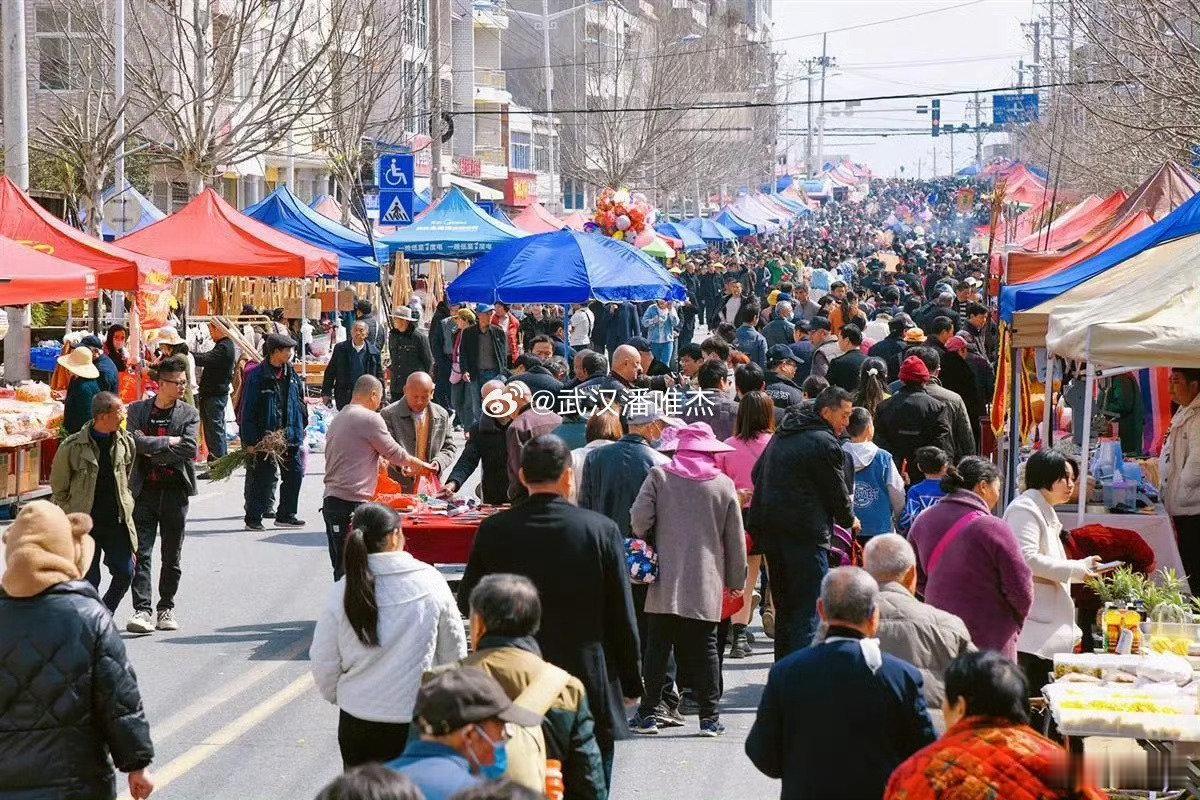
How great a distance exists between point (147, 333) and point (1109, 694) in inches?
628

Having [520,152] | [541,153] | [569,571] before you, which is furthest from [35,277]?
[541,153]

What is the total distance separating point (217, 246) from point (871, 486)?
43.2ft

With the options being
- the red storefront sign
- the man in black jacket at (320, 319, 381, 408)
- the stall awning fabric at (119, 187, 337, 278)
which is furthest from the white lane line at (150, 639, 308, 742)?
the red storefront sign

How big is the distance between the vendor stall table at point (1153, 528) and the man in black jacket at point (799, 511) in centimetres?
203

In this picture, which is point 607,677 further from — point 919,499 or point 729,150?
Answer: point 729,150

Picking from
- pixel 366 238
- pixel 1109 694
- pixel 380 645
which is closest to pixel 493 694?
pixel 380 645

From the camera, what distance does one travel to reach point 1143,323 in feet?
31.0

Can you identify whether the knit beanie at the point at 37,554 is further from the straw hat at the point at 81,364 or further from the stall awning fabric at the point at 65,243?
the stall awning fabric at the point at 65,243

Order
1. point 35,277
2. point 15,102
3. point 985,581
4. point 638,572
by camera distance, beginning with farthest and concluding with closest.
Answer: point 15,102 < point 35,277 < point 638,572 < point 985,581

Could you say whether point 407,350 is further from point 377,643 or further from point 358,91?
point 358,91

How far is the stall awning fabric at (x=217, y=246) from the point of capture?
22.0 meters

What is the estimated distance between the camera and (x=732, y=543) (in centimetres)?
912

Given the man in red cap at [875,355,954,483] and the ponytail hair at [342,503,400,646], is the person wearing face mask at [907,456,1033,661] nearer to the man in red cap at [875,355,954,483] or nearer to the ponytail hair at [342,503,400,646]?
the ponytail hair at [342,503,400,646]

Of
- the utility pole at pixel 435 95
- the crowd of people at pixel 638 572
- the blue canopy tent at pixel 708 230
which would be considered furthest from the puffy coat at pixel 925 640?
the blue canopy tent at pixel 708 230
